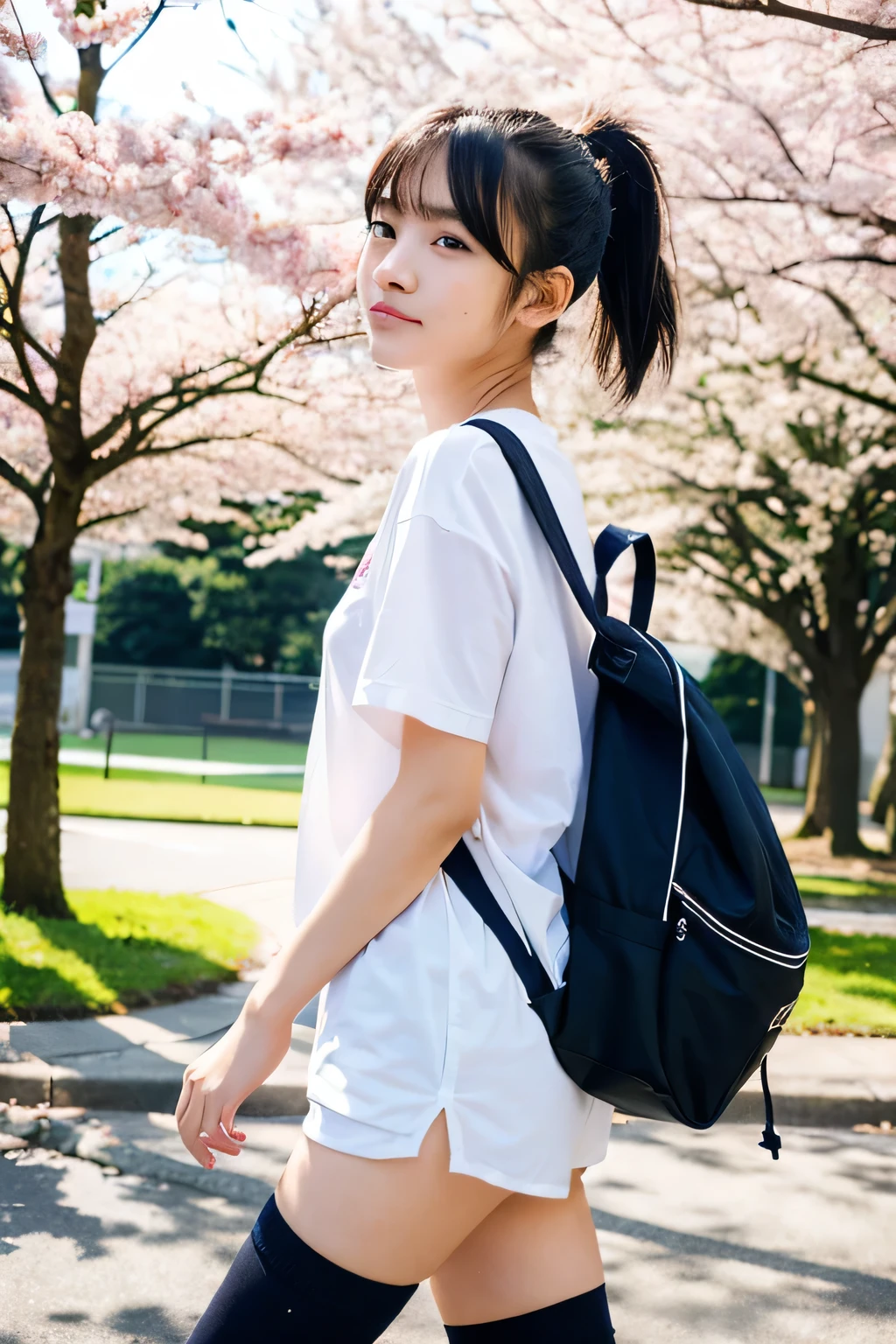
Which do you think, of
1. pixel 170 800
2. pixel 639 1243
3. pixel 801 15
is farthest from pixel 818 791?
pixel 801 15

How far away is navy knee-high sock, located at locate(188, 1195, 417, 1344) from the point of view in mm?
1135

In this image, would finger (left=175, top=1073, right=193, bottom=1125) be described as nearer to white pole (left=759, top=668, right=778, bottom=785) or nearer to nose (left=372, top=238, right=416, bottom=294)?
nose (left=372, top=238, right=416, bottom=294)

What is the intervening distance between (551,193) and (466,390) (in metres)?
0.23

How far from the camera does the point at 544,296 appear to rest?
1.42m

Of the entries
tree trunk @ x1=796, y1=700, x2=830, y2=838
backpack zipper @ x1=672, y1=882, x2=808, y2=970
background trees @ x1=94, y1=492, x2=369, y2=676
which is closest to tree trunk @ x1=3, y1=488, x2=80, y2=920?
backpack zipper @ x1=672, y1=882, x2=808, y2=970

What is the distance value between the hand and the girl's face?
2.40 feet

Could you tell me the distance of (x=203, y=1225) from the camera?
11.7 feet

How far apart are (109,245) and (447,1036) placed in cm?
579

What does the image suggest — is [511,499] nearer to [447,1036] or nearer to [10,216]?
[447,1036]

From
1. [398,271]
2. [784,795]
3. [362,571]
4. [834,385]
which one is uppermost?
[834,385]

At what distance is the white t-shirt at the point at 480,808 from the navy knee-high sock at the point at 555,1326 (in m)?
0.16

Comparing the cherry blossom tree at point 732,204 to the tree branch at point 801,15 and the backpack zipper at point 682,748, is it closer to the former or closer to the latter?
the tree branch at point 801,15

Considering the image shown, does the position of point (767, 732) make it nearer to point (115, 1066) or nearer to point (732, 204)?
point (732, 204)

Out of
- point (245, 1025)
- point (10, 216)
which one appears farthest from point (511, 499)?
point (10, 216)
